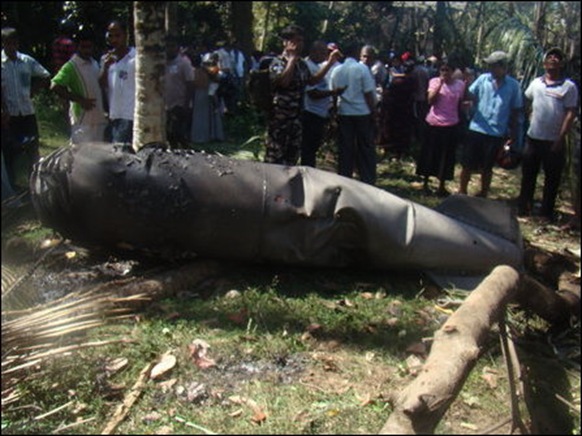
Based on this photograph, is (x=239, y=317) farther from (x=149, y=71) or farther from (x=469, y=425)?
(x=149, y=71)

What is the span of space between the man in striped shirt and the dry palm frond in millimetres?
3809

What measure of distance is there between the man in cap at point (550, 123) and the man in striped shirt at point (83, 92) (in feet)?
14.4

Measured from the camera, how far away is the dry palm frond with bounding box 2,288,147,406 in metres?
2.69

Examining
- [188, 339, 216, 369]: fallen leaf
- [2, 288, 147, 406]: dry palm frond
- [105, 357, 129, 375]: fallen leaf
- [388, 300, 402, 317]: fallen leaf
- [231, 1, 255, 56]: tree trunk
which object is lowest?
[388, 300, 402, 317]: fallen leaf

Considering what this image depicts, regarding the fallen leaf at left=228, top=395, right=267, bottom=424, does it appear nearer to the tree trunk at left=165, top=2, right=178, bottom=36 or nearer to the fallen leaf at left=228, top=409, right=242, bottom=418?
the fallen leaf at left=228, top=409, right=242, bottom=418

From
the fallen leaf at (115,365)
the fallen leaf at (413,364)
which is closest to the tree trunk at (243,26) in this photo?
the fallen leaf at (413,364)

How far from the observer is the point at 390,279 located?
5.03 m

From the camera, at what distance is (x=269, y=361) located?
3.72m

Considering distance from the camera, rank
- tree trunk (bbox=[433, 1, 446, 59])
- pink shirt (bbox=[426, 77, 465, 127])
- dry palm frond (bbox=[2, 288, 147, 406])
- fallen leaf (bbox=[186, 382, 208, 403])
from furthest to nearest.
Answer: tree trunk (bbox=[433, 1, 446, 59]) < pink shirt (bbox=[426, 77, 465, 127]) < fallen leaf (bbox=[186, 382, 208, 403]) < dry palm frond (bbox=[2, 288, 147, 406])

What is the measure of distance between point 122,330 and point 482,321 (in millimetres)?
2012

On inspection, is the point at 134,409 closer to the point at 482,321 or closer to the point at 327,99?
the point at 482,321

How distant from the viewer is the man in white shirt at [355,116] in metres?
7.05

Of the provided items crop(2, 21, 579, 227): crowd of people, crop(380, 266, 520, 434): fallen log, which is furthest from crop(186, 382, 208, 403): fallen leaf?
crop(2, 21, 579, 227): crowd of people

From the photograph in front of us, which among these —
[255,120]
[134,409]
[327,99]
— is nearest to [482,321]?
[134,409]
